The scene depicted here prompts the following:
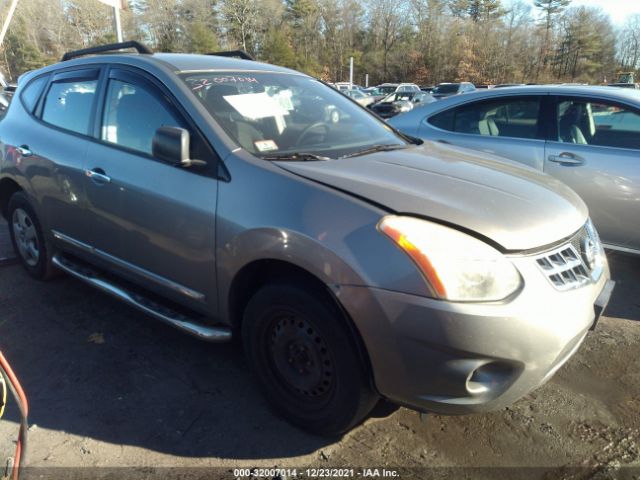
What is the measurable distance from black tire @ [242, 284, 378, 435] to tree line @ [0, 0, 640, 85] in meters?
54.8

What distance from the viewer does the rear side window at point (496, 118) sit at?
4.64 m

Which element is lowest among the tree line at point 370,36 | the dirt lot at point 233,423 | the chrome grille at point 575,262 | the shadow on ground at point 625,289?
the dirt lot at point 233,423

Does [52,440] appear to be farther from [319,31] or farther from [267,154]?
[319,31]

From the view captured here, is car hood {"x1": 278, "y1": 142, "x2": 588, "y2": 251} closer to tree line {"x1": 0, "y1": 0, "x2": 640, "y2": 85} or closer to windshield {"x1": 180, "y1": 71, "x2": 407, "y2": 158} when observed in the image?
windshield {"x1": 180, "y1": 71, "x2": 407, "y2": 158}

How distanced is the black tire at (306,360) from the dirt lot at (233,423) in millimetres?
156

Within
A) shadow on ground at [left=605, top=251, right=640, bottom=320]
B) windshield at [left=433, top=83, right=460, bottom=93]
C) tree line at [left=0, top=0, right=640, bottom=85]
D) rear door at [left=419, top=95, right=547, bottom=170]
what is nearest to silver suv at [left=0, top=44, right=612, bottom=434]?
shadow on ground at [left=605, top=251, right=640, bottom=320]

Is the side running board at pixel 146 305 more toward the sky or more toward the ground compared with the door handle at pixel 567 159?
more toward the ground

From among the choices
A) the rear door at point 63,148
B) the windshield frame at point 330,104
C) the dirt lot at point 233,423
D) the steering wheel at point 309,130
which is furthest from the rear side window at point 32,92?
→ the steering wheel at point 309,130

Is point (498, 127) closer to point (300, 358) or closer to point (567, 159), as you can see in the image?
point (567, 159)

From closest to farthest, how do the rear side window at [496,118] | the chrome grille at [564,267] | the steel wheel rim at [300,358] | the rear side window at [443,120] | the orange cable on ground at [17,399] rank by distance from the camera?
the orange cable on ground at [17,399], the chrome grille at [564,267], the steel wheel rim at [300,358], the rear side window at [496,118], the rear side window at [443,120]

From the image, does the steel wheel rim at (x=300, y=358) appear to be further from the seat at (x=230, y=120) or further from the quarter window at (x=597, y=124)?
the quarter window at (x=597, y=124)

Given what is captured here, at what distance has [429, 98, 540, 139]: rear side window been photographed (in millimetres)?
4645

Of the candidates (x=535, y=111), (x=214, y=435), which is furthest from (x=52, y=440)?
(x=535, y=111)

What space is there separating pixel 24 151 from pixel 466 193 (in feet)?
10.7
